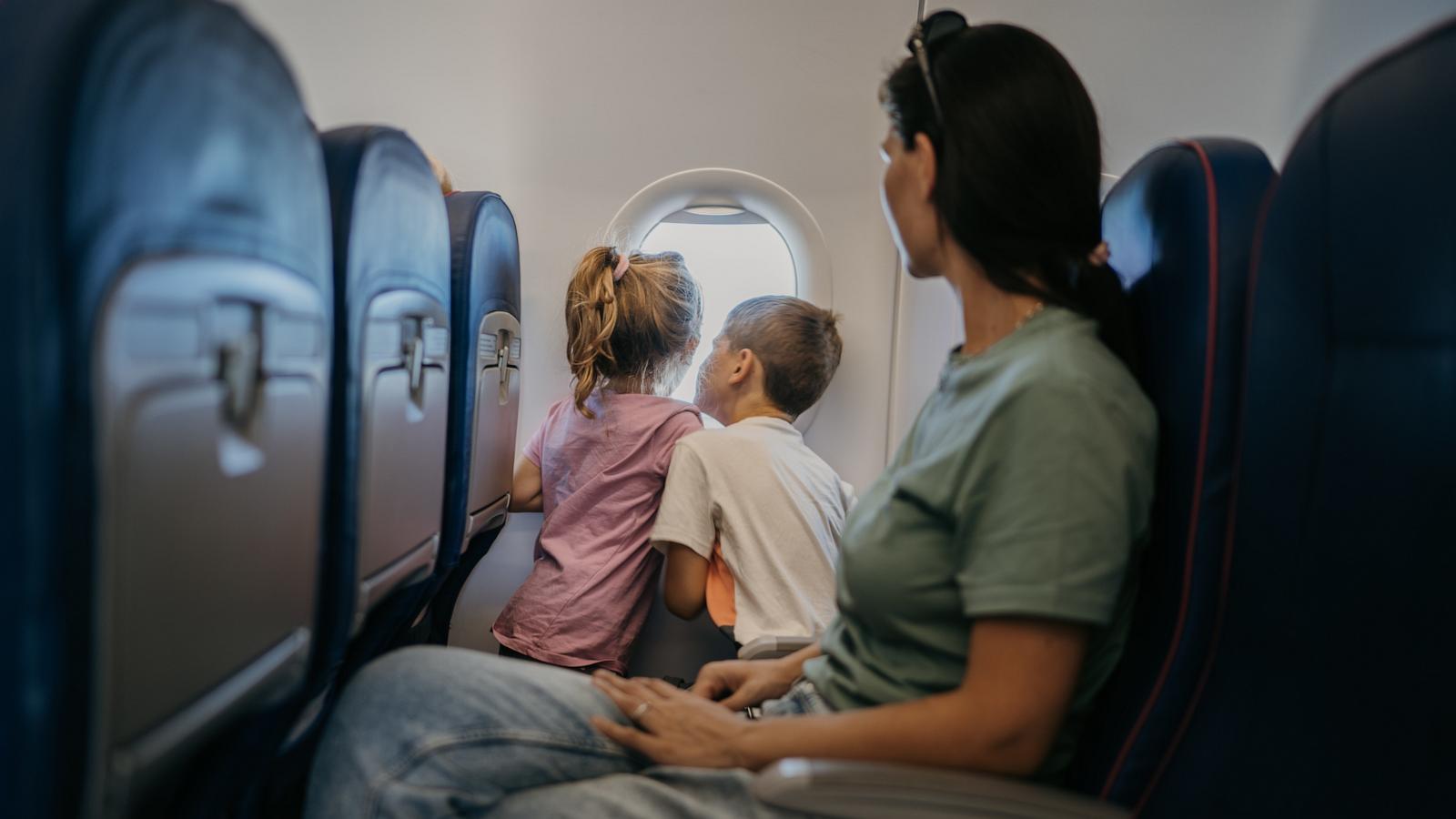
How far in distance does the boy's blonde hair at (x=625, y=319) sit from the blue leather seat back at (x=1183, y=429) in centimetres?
130

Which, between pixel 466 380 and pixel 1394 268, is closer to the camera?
pixel 1394 268

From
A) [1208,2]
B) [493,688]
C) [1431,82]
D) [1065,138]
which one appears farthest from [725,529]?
[1208,2]

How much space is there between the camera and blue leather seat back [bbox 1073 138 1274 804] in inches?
32.8

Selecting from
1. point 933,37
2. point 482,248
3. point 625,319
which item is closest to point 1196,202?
point 933,37

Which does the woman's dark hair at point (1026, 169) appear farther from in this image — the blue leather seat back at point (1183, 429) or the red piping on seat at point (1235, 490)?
the red piping on seat at point (1235, 490)

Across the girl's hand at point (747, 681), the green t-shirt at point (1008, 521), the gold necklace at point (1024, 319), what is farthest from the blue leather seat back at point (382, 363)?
the gold necklace at point (1024, 319)

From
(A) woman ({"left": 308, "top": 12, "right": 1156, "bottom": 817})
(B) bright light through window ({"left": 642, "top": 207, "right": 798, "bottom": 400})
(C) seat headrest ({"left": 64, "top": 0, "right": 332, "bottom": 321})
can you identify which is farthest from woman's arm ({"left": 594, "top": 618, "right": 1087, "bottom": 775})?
(B) bright light through window ({"left": 642, "top": 207, "right": 798, "bottom": 400})

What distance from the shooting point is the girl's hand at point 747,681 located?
1.30m

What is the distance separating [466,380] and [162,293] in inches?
41.9

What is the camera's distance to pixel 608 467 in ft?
6.86

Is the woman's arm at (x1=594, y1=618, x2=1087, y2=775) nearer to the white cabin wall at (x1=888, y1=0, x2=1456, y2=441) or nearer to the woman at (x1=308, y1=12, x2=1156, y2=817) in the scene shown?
the woman at (x1=308, y1=12, x2=1156, y2=817)

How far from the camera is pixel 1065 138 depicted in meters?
0.98

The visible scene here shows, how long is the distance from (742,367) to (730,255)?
520 millimetres

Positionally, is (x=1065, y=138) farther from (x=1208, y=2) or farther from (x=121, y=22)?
(x=1208, y=2)
